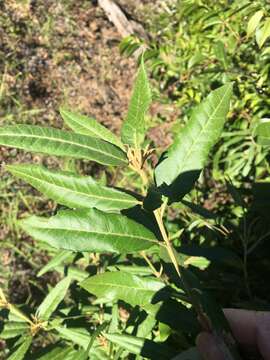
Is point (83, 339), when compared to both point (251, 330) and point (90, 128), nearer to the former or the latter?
point (251, 330)

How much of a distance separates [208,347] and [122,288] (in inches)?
9.8

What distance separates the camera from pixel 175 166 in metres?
1.15

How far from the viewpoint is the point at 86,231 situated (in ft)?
3.47

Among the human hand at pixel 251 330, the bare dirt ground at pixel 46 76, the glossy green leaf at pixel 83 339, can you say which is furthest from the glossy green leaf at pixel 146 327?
the bare dirt ground at pixel 46 76

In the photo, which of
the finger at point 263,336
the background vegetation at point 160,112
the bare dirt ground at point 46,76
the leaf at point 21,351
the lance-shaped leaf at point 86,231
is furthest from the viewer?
the bare dirt ground at point 46,76

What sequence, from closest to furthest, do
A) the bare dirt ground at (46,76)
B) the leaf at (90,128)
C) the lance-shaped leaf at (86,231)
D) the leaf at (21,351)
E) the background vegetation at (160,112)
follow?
1. the lance-shaped leaf at (86,231)
2. the leaf at (90,128)
3. the leaf at (21,351)
4. the background vegetation at (160,112)
5. the bare dirt ground at (46,76)

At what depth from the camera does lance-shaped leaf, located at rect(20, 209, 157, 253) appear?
1052mm

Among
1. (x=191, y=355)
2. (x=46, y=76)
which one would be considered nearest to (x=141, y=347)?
(x=191, y=355)

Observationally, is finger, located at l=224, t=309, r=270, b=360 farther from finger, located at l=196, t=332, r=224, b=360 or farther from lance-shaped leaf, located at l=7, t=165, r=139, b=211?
lance-shaped leaf, located at l=7, t=165, r=139, b=211

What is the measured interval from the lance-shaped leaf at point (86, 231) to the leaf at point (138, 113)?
0.19 m

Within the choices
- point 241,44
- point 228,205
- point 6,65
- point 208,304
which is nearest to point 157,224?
point 208,304

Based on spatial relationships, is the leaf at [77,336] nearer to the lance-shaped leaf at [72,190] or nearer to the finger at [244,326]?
the finger at [244,326]

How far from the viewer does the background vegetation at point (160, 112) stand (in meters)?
1.93

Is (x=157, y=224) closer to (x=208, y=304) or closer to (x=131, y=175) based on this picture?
(x=208, y=304)
